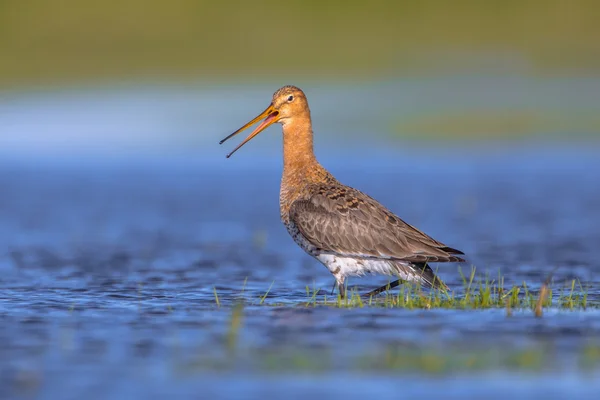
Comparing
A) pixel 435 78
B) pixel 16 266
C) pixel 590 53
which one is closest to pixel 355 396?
pixel 16 266

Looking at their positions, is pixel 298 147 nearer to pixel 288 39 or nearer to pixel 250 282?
pixel 250 282

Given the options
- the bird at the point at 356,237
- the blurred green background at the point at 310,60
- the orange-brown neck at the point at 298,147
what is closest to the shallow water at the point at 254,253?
the blurred green background at the point at 310,60

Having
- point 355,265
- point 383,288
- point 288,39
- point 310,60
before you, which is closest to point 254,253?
point 355,265

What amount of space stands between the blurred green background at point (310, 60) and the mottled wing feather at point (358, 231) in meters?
17.5

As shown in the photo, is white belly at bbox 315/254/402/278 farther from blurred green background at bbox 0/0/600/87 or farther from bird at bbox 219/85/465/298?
blurred green background at bbox 0/0/600/87

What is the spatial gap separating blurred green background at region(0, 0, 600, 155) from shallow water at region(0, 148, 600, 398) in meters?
5.80

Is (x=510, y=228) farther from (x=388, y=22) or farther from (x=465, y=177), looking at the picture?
(x=388, y=22)

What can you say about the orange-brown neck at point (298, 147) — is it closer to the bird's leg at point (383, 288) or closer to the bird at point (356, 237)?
the bird at point (356, 237)

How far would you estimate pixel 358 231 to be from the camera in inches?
416

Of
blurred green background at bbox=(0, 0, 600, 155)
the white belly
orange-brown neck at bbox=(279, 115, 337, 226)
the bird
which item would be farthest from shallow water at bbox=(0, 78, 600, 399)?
orange-brown neck at bbox=(279, 115, 337, 226)

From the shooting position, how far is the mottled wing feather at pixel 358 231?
1037 centimetres

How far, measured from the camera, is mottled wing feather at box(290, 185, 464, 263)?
1037 centimetres

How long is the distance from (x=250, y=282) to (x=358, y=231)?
166 cm

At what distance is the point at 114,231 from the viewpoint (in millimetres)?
15758
